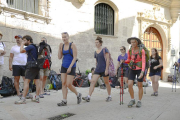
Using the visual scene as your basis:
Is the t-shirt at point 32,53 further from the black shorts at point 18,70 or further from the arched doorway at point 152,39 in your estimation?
the arched doorway at point 152,39

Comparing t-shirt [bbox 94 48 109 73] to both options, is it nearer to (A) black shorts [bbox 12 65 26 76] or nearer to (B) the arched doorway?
(A) black shorts [bbox 12 65 26 76]

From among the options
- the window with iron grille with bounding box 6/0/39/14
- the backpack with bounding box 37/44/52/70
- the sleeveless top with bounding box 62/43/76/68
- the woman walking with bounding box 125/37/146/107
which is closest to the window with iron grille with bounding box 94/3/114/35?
the window with iron grille with bounding box 6/0/39/14

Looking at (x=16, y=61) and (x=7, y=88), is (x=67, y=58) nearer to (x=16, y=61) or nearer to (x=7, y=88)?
(x=16, y=61)

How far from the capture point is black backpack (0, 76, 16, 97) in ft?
24.3

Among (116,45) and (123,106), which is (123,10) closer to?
(116,45)

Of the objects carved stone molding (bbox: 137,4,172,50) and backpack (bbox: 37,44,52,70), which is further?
carved stone molding (bbox: 137,4,172,50)

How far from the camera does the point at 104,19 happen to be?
519 inches

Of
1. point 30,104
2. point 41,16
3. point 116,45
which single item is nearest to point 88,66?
point 116,45

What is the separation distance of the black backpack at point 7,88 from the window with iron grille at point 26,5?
9.90 feet

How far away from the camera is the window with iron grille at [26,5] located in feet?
30.2

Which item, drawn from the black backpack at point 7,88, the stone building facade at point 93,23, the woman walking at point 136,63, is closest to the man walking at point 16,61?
the black backpack at point 7,88

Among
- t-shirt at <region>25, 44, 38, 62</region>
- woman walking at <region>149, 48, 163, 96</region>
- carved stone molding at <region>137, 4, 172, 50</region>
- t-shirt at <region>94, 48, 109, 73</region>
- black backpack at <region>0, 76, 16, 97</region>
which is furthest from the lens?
carved stone molding at <region>137, 4, 172, 50</region>

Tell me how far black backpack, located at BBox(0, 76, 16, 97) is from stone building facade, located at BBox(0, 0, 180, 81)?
100 cm

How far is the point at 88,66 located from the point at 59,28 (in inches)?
96.0
